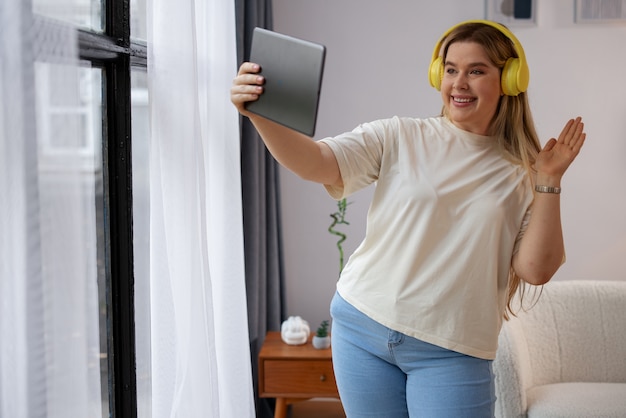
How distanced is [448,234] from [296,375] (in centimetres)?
162

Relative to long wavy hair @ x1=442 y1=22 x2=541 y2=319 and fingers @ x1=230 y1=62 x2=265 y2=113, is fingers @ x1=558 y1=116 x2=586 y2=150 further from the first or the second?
→ fingers @ x1=230 y1=62 x2=265 y2=113

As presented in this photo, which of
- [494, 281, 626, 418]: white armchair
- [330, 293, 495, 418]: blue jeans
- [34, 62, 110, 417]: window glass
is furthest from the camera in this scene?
[494, 281, 626, 418]: white armchair

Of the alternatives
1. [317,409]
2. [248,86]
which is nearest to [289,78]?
[248,86]

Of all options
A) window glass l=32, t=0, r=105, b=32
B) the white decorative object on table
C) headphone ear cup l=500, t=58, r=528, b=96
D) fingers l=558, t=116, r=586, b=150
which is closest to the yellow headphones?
headphone ear cup l=500, t=58, r=528, b=96

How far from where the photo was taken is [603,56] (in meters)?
3.55

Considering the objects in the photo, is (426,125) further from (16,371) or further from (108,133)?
(16,371)

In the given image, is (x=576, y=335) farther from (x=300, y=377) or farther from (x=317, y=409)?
(x=317, y=409)

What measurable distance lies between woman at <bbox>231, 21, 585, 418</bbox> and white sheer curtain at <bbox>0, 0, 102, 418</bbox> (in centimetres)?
46

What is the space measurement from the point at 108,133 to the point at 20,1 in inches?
24.0

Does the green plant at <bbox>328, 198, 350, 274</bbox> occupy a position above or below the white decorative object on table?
above

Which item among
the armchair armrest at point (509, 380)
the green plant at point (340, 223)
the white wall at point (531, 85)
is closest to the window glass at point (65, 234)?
the armchair armrest at point (509, 380)

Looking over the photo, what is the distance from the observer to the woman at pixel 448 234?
1.64 metres

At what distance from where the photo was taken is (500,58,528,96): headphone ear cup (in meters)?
1.69

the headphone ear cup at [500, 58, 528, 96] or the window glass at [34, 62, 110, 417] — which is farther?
the headphone ear cup at [500, 58, 528, 96]
